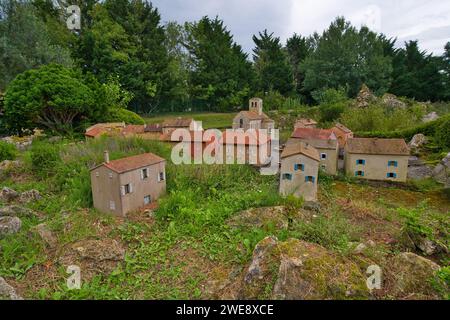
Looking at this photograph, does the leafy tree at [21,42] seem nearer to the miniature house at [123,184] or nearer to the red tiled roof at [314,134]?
the miniature house at [123,184]

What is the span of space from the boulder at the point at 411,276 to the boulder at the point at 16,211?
10193 millimetres

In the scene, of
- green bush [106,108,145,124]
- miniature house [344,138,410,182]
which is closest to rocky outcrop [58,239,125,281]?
miniature house [344,138,410,182]

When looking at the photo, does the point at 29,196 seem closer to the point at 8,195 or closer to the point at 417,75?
the point at 8,195

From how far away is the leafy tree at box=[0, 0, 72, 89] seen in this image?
87.1ft

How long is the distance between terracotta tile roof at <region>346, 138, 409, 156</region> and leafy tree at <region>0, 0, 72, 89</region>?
27.7 m

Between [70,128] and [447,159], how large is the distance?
25822 mm

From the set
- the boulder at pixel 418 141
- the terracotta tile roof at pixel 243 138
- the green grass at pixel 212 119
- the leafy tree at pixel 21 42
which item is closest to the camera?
the terracotta tile roof at pixel 243 138

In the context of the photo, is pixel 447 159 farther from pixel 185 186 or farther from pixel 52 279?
pixel 52 279

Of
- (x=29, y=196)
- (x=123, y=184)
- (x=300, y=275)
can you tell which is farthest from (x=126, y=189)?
(x=300, y=275)

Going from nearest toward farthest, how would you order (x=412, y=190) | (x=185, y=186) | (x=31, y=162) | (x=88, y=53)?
(x=185, y=186), (x=31, y=162), (x=412, y=190), (x=88, y=53)

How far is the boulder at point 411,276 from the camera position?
199 inches

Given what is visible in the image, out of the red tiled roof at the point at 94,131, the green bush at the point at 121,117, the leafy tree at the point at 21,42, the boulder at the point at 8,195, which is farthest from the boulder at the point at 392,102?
the leafy tree at the point at 21,42
